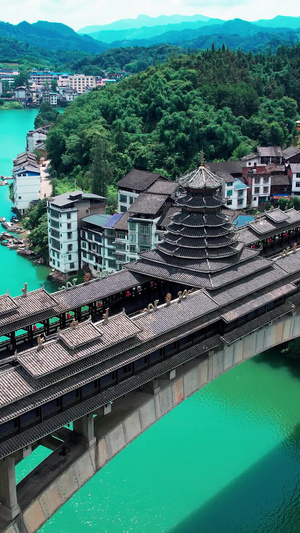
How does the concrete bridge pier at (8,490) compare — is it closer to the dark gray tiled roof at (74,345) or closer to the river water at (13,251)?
the dark gray tiled roof at (74,345)

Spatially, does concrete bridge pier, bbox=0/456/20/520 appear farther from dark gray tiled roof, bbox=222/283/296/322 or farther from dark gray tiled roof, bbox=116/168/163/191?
dark gray tiled roof, bbox=116/168/163/191

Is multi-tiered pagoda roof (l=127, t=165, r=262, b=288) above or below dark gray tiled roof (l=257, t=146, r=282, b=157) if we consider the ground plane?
above

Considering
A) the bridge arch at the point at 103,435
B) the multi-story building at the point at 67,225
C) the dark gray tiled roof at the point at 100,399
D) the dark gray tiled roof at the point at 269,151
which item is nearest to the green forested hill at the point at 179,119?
the dark gray tiled roof at the point at 269,151

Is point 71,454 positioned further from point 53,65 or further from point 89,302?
point 53,65

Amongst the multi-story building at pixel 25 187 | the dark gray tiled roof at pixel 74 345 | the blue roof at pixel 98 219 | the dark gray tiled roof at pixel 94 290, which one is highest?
the dark gray tiled roof at pixel 74 345

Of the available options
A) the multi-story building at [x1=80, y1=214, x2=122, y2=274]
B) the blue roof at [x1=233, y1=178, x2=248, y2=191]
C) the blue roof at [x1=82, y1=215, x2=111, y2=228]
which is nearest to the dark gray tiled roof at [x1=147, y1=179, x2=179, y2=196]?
the multi-story building at [x1=80, y1=214, x2=122, y2=274]

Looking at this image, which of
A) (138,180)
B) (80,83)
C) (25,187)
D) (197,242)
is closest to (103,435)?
(197,242)

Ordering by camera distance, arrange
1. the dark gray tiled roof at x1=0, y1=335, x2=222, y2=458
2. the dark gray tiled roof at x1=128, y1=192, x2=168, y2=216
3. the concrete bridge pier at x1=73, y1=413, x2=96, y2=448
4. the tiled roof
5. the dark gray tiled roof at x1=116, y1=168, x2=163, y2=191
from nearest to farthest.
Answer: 1. the dark gray tiled roof at x1=0, y1=335, x2=222, y2=458
2. the concrete bridge pier at x1=73, y1=413, x2=96, y2=448
3. the tiled roof
4. the dark gray tiled roof at x1=128, y1=192, x2=168, y2=216
5. the dark gray tiled roof at x1=116, y1=168, x2=163, y2=191

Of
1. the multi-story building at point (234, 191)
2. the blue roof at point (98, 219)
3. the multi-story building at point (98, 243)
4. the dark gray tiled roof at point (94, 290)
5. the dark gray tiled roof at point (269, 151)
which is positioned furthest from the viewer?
the dark gray tiled roof at point (269, 151)
